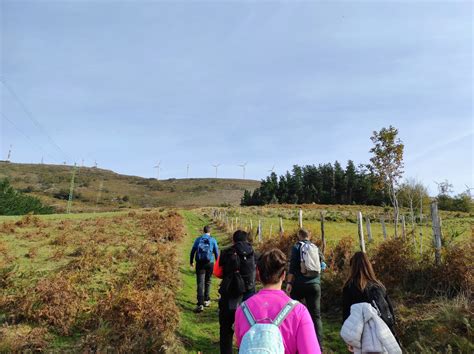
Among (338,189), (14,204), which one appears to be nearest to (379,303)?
(14,204)

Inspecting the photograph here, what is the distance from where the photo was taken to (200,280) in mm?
9117

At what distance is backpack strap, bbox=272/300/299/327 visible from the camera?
256 centimetres

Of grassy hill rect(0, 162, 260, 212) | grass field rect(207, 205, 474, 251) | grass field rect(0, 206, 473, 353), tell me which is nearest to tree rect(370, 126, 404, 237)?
grass field rect(207, 205, 474, 251)

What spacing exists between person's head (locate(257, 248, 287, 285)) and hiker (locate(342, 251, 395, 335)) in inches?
76.5

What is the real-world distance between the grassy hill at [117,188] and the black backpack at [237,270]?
94019 millimetres

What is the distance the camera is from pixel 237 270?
19.7 feet

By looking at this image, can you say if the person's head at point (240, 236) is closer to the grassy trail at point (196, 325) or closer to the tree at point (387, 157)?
the grassy trail at point (196, 325)

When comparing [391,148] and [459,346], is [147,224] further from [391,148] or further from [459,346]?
[459,346]

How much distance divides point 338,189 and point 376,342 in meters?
90.2

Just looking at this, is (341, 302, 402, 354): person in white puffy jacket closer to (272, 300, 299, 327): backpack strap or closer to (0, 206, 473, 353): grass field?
(272, 300, 299, 327): backpack strap

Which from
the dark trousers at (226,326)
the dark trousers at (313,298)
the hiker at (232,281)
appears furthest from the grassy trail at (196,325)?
the dark trousers at (313,298)

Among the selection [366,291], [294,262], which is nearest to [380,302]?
[366,291]

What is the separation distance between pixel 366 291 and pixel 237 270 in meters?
2.38

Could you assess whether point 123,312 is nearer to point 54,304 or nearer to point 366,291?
point 54,304
